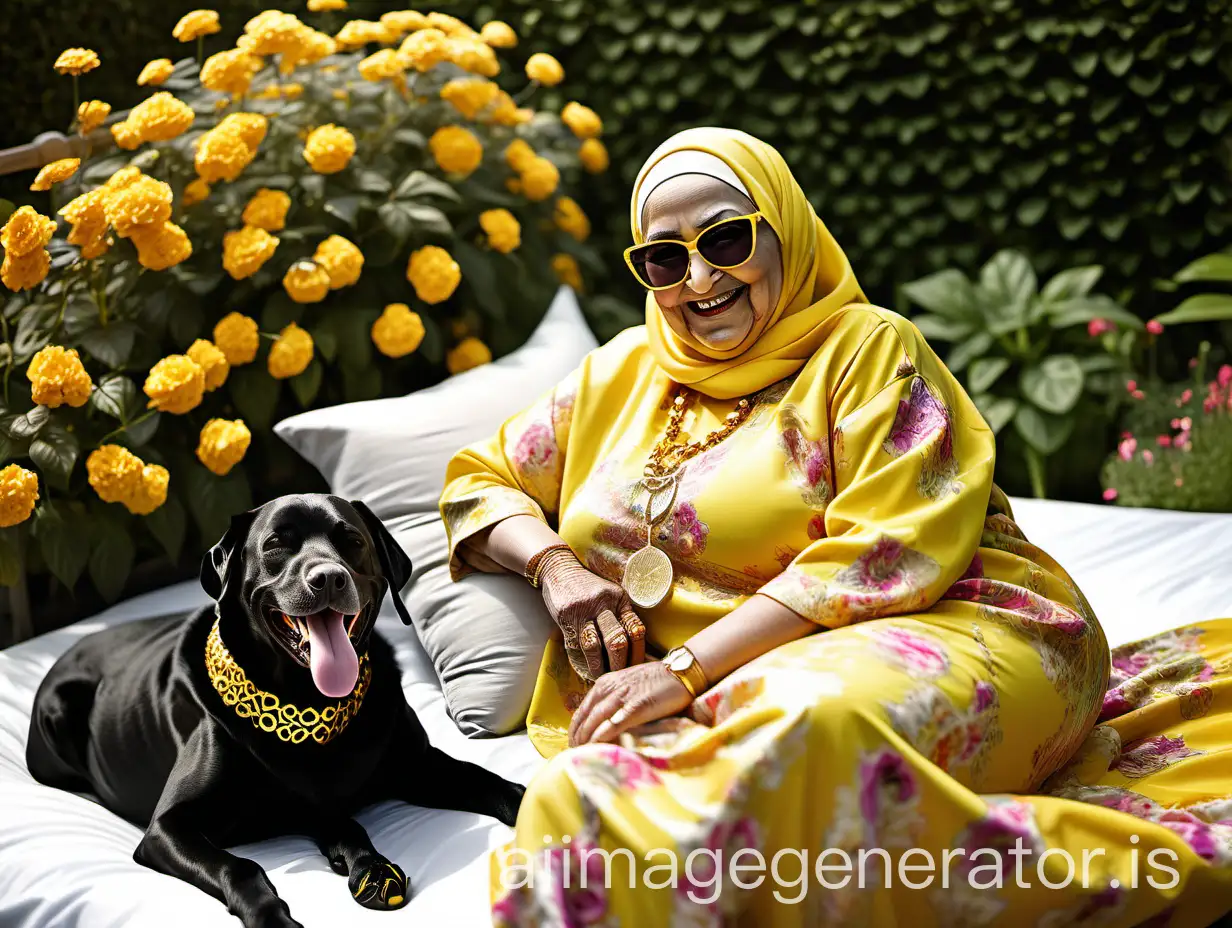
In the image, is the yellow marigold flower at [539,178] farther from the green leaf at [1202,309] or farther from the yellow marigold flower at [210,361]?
the green leaf at [1202,309]

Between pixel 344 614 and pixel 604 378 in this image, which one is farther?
pixel 604 378

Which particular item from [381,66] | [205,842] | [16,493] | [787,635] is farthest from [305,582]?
[381,66]

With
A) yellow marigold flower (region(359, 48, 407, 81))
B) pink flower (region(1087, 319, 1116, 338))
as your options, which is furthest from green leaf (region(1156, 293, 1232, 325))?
yellow marigold flower (region(359, 48, 407, 81))

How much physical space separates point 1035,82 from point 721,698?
11.1ft

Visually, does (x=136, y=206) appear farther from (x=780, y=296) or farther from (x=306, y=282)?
(x=780, y=296)

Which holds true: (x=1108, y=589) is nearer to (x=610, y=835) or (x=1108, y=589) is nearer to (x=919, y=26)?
(x=610, y=835)

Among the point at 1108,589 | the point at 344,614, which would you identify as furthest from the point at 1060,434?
the point at 344,614

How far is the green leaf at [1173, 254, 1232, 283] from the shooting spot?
3.97 meters

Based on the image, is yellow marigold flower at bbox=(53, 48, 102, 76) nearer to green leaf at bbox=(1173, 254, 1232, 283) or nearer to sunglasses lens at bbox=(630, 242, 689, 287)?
sunglasses lens at bbox=(630, 242, 689, 287)

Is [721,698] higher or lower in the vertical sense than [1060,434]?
higher

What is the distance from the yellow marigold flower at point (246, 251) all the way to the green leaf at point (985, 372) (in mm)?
2543

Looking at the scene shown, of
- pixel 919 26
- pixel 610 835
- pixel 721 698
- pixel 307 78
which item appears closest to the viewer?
pixel 610 835

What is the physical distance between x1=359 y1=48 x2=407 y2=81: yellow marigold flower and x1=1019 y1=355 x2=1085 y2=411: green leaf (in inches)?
96.1

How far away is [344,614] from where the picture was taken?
1771mm
